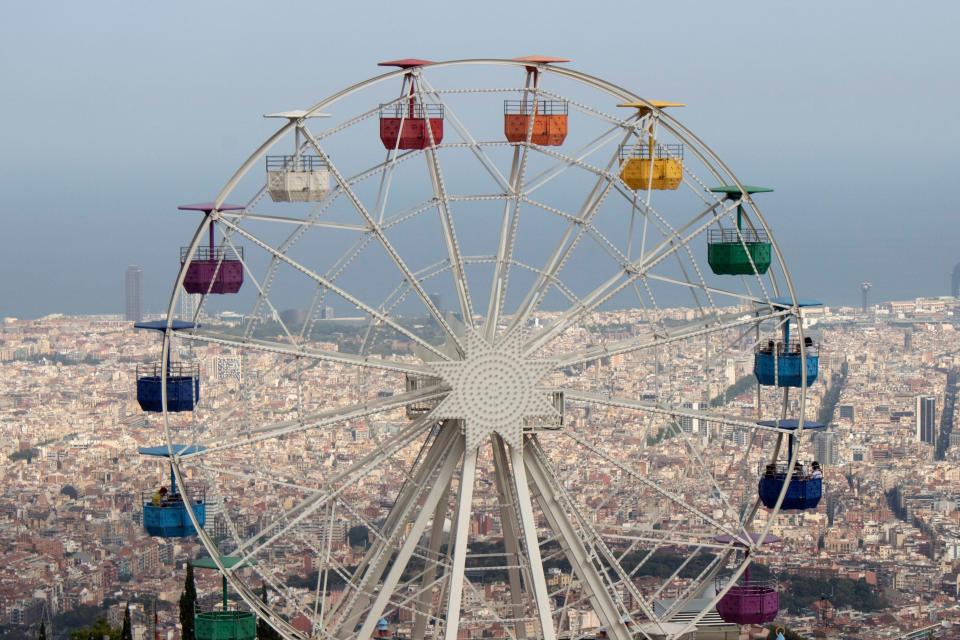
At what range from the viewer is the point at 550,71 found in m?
28.0

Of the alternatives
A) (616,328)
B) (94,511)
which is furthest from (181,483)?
(94,511)

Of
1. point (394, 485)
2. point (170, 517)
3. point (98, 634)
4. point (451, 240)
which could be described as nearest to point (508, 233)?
point (451, 240)

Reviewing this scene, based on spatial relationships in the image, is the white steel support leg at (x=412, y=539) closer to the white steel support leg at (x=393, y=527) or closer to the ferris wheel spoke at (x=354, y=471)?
the white steel support leg at (x=393, y=527)

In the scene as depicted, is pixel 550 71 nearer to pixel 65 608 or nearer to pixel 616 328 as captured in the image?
pixel 65 608

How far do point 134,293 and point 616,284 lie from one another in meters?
122

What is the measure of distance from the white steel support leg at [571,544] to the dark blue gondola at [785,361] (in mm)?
3612

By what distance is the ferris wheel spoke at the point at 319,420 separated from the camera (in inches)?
1070

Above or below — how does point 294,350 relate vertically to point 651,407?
above

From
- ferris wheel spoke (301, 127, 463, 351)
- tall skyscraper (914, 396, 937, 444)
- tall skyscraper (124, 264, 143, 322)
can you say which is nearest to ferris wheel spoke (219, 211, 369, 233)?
ferris wheel spoke (301, 127, 463, 351)

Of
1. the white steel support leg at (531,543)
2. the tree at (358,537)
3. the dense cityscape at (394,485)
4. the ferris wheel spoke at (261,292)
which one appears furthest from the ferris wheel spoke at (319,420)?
the tree at (358,537)

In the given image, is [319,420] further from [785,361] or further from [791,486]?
[785,361]

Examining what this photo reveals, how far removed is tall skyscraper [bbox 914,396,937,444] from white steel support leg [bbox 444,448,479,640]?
9926cm

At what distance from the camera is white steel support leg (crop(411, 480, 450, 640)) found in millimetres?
28344

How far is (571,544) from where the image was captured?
28188 mm
